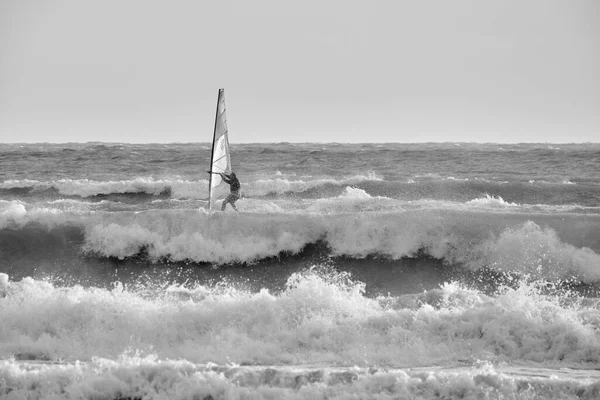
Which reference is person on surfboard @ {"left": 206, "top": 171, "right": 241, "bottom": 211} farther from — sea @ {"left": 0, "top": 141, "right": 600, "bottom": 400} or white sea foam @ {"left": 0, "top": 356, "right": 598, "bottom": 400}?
white sea foam @ {"left": 0, "top": 356, "right": 598, "bottom": 400}

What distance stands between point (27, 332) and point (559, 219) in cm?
913

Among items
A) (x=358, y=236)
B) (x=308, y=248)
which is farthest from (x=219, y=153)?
(x=358, y=236)

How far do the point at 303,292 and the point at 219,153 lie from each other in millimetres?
5842

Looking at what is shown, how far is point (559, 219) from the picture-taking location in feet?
39.5

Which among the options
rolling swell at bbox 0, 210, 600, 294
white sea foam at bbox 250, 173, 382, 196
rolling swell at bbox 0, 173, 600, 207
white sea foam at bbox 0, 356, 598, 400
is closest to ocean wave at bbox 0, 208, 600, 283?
rolling swell at bbox 0, 210, 600, 294

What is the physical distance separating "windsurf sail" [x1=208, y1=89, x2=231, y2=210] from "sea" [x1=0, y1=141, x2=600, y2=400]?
1.94 feet

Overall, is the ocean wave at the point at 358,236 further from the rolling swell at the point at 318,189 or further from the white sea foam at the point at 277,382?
the rolling swell at the point at 318,189

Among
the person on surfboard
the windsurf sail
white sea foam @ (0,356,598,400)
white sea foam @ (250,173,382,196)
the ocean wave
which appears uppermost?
the windsurf sail

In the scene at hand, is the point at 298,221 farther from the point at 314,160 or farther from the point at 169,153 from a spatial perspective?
the point at 169,153

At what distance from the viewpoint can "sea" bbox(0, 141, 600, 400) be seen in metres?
5.88

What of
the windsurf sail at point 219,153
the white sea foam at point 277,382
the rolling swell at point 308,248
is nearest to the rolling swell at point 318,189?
the rolling swell at point 308,248

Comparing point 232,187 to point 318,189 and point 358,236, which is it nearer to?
point 358,236

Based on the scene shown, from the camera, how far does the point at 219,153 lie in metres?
13.0

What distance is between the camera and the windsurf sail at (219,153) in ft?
40.9
